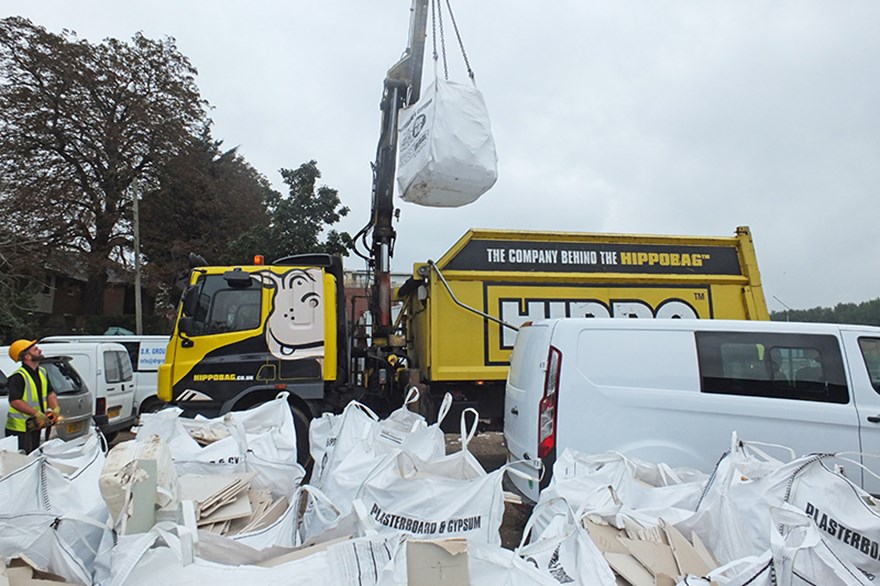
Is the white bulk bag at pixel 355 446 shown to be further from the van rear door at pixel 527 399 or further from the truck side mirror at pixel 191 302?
the truck side mirror at pixel 191 302

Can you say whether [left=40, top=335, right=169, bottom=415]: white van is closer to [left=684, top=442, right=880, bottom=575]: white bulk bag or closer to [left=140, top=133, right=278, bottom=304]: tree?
[left=684, top=442, right=880, bottom=575]: white bulk bag

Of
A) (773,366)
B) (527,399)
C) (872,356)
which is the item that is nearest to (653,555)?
(527,399)

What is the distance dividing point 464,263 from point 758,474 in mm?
3862

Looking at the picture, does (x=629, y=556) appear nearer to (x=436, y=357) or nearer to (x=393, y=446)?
(x=393, y=446)

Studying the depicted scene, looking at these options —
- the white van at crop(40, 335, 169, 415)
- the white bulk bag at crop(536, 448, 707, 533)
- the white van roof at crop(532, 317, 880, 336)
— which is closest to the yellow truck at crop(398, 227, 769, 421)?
the white van roof at crop(532, 317, 880, 336)

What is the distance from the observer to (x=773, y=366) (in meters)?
3.84

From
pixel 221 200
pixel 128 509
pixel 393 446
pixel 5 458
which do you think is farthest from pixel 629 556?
pixel 221 200

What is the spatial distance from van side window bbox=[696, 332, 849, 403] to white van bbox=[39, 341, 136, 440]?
7.73 m

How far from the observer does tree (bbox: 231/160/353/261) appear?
17281 mm

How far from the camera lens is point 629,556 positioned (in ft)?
6.15

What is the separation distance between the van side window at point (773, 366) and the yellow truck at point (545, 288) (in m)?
2.23

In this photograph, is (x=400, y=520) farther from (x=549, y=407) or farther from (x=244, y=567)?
(x=549, y=407)

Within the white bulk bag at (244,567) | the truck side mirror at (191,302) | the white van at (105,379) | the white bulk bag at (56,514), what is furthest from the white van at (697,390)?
the white van at (105,379)

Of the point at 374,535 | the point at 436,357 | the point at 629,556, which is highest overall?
the point at 436,357
